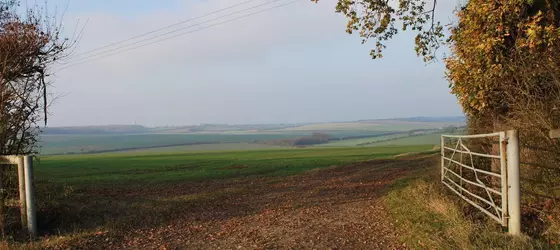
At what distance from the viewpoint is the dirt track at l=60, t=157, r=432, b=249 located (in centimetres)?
708

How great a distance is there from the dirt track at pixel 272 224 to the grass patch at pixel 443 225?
31 centimetres

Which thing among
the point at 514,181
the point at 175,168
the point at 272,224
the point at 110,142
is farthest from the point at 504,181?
the point at 110,142

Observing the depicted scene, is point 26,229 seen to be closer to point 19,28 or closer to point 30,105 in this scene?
point 30,105

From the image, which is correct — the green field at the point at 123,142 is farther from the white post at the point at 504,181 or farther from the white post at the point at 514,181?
the white post at the point at 514,181

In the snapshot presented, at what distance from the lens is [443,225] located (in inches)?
269

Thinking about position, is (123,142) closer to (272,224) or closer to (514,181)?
(272,224)

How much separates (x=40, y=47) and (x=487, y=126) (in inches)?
475

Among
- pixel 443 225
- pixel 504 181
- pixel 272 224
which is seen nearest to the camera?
pixel 504 181

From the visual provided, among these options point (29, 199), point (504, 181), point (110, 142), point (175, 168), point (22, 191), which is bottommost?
point (110, 142)

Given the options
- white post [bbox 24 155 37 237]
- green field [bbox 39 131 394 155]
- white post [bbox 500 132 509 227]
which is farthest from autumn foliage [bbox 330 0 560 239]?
green field [bbox 39 131 394 155]

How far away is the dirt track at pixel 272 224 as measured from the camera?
708 cm

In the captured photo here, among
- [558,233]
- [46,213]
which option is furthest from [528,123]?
[46,213]

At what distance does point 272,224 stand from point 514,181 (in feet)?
15.4

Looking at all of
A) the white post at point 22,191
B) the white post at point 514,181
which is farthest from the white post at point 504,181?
the white post at point 22,191
